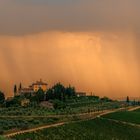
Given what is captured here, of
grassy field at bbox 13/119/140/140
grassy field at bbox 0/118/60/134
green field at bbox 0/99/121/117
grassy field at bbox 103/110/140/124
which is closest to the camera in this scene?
grassy field at bbox 13/119/140/140

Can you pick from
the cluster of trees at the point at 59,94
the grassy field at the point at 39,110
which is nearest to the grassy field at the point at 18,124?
the grassy field at the point at 39,110

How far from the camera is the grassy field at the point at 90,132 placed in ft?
241

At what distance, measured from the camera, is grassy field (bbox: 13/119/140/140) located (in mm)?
73500

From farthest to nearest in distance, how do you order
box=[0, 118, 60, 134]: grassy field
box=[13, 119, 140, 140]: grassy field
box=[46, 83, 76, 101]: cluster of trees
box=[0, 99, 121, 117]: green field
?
box=[46, 83, 76, 101]: cluster of trees, box=[0, 99, 121, 117]: green field, box=[0, 118, 60, 134]: grassy field, box=[13, 119, 140, 140]: grassy field

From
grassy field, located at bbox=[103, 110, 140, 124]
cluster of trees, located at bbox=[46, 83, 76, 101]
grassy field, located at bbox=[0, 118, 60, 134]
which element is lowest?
grassy field, located at bbox=[0, 118, 60, 134]

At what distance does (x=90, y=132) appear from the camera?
3460 inches

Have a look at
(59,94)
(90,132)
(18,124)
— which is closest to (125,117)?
(90,132)

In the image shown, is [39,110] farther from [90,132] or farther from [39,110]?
[90,132]

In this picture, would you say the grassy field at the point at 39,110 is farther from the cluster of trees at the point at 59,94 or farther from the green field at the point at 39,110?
the cluster of trees at the point at 59,94

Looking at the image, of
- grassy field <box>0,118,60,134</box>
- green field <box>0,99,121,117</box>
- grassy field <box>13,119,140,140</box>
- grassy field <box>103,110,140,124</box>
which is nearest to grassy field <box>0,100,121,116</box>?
green field <box>0,99,121,117</box>

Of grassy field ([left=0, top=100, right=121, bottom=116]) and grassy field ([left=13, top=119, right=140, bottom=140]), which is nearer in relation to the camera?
grassy field ([left=13, top=119, right=140, bottom=140])

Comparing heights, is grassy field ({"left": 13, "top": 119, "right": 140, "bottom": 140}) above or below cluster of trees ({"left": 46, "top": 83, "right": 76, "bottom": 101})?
below

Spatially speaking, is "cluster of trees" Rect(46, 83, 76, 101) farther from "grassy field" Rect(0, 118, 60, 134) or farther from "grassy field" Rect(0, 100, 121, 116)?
"grassy field" Rect(0, 118, 60, 134)

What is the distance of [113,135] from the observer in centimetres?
9019
